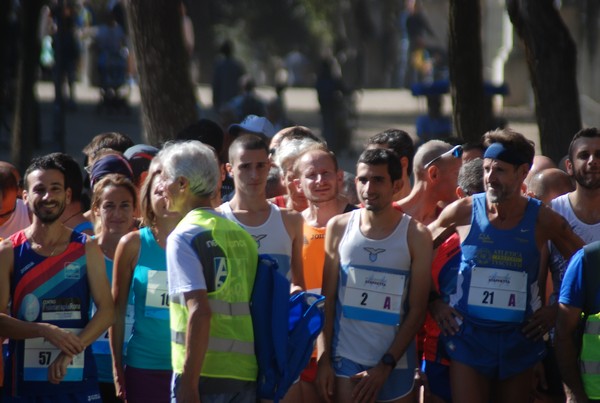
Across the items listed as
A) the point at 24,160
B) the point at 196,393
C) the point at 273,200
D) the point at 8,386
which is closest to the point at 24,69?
the point at 24,160

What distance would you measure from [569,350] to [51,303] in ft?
8.44

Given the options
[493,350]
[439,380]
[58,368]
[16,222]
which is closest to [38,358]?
[58,368]

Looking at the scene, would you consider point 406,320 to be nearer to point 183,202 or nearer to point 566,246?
point 566,246

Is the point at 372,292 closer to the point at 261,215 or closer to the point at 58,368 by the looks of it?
the point at 261,215

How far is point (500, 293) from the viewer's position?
275 inches

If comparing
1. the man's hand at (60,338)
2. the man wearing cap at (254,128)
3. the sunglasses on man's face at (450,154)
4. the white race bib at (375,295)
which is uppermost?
the man wearing cap at (254,128)

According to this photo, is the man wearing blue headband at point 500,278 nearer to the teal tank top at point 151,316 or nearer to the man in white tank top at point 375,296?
the man in white tank top at point 375,296

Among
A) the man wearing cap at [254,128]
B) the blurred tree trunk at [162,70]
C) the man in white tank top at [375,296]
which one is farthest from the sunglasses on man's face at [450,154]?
the blurred tree trunk at [162,70]

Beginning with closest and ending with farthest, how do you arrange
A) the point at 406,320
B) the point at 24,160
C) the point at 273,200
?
the point at 406,320 < the point at 273,200 < the point at 24,160

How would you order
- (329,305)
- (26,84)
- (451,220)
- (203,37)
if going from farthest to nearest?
(203,37)
(26,84)
(451,220)
(329,305)

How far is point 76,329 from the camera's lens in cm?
648

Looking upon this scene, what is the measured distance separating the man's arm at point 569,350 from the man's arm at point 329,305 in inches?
49.2

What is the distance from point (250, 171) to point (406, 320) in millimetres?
1201

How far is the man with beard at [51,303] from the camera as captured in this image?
637 centimetres
